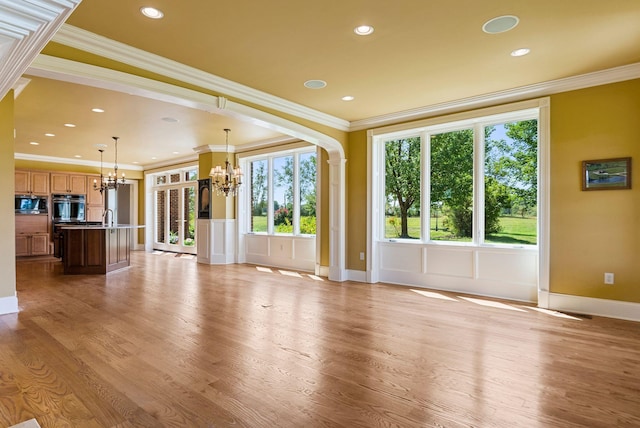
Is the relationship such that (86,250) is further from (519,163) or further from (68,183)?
(519,163)

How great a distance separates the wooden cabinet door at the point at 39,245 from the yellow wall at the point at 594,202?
11.4 m

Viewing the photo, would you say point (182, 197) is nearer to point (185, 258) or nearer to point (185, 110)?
point (185, 258)

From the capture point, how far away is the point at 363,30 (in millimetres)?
3152

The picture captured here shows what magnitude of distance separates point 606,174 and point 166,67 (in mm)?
5141

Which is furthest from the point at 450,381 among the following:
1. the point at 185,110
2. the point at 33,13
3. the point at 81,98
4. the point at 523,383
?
the point at 81,98

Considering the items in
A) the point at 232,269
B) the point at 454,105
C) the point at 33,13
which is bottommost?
the point at 232,269

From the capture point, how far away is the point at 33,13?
2.55 ft

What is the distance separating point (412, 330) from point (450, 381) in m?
1.14

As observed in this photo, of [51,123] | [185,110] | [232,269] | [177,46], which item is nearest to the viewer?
[177,46]

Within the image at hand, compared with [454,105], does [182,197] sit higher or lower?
lower

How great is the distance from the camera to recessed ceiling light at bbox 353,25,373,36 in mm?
3104

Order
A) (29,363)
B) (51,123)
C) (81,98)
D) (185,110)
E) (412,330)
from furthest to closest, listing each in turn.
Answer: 1. (51,123)
2. (185,110)
3. (81,98)
4. (412,330)
5. (29,363)

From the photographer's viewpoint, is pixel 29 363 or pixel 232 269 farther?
pixel 232 269

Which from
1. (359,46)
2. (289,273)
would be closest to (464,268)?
(289,273)
